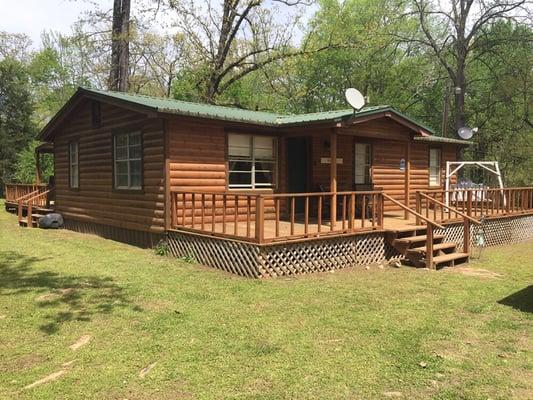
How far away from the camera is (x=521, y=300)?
665cm

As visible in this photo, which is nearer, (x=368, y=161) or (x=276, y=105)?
(x=368, y=161)

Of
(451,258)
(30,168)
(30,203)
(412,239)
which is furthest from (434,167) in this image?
(30,168)

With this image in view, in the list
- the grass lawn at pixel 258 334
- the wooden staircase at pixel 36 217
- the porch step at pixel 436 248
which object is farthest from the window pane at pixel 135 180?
the porch step at pixel 436 248

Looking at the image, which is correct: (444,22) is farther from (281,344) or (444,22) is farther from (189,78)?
(281,344)

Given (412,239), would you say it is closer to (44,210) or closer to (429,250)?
(429,250)

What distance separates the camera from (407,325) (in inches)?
213

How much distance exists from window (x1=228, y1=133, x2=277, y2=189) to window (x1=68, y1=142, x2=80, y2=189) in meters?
5.35

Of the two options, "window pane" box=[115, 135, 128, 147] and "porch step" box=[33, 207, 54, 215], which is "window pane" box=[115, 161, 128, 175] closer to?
"window pane" box=[115, 135, 128, 147]

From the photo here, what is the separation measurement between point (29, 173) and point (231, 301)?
77.9ft

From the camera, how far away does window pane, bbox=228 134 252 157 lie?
10844 mm

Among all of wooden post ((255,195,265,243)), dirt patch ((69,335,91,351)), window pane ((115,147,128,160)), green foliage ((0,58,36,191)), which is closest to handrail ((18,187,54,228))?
window pane ((115,147,128,160))

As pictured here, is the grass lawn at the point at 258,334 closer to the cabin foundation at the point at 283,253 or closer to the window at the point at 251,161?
the cabin foundation at the point at 283,253

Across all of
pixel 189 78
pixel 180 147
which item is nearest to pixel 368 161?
pixel 180 147

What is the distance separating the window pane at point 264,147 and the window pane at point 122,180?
314 cm
